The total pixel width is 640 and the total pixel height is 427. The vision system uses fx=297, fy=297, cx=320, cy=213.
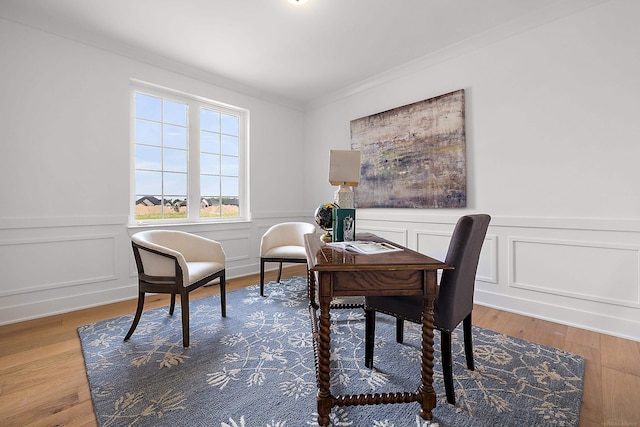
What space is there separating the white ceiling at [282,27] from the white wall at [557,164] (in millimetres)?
249

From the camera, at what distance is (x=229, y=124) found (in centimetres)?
417

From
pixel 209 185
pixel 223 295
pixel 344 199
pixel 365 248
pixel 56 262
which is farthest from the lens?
pixel 209 185

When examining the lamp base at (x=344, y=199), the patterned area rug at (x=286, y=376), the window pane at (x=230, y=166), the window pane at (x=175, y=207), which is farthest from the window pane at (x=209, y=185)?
the lamp base at (x=344, y=199)

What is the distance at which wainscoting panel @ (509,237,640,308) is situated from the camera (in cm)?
223

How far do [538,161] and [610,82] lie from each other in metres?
0.71

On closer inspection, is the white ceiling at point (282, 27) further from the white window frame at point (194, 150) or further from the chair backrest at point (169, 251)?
the chair backrest at point (169, 251)

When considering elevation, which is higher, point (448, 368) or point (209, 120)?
point (209, 120)

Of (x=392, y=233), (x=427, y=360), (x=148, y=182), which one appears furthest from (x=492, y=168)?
(x=148, y=182)

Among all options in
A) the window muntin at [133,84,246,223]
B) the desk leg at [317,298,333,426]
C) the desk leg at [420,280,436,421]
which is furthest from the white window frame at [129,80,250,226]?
the desk leg at [420,280,436,421]

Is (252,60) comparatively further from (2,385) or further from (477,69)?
(2,385)

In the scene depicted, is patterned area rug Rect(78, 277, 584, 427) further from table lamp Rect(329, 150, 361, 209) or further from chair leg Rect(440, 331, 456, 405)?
table lamp Rect(329, 150, 361, 209)

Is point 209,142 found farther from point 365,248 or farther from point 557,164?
point 557,164

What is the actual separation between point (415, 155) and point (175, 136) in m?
2.90

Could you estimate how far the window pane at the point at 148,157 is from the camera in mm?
3377
